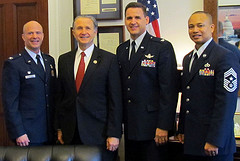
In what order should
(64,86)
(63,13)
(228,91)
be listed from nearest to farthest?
(228,91) → (64,86) → (63,13)

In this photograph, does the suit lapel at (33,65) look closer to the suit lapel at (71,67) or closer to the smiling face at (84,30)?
the suit lapel at (71,67)

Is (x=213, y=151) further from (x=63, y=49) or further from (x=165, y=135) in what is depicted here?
(x=63, y=49)

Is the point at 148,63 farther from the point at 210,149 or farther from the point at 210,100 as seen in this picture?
the point at 210,149

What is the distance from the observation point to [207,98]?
1693 mm

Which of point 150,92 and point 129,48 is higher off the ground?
point 129,48

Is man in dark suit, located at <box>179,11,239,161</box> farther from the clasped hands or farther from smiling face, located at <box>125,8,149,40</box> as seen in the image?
smiling face, located at <box>125,8,149,40</box>

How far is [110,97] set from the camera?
6.11 ft

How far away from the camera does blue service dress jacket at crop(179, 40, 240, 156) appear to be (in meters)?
1.59

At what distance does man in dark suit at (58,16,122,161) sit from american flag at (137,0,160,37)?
816mm

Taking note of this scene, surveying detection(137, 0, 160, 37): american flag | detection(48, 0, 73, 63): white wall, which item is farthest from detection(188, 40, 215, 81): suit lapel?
detection(48, 0, 73, 63): white wall

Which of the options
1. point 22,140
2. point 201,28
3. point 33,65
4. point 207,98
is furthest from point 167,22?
point 22,140

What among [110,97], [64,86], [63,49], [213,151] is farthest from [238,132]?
[63,49]

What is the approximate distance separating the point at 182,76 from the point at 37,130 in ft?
3.67

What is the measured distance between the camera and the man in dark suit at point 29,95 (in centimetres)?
191
